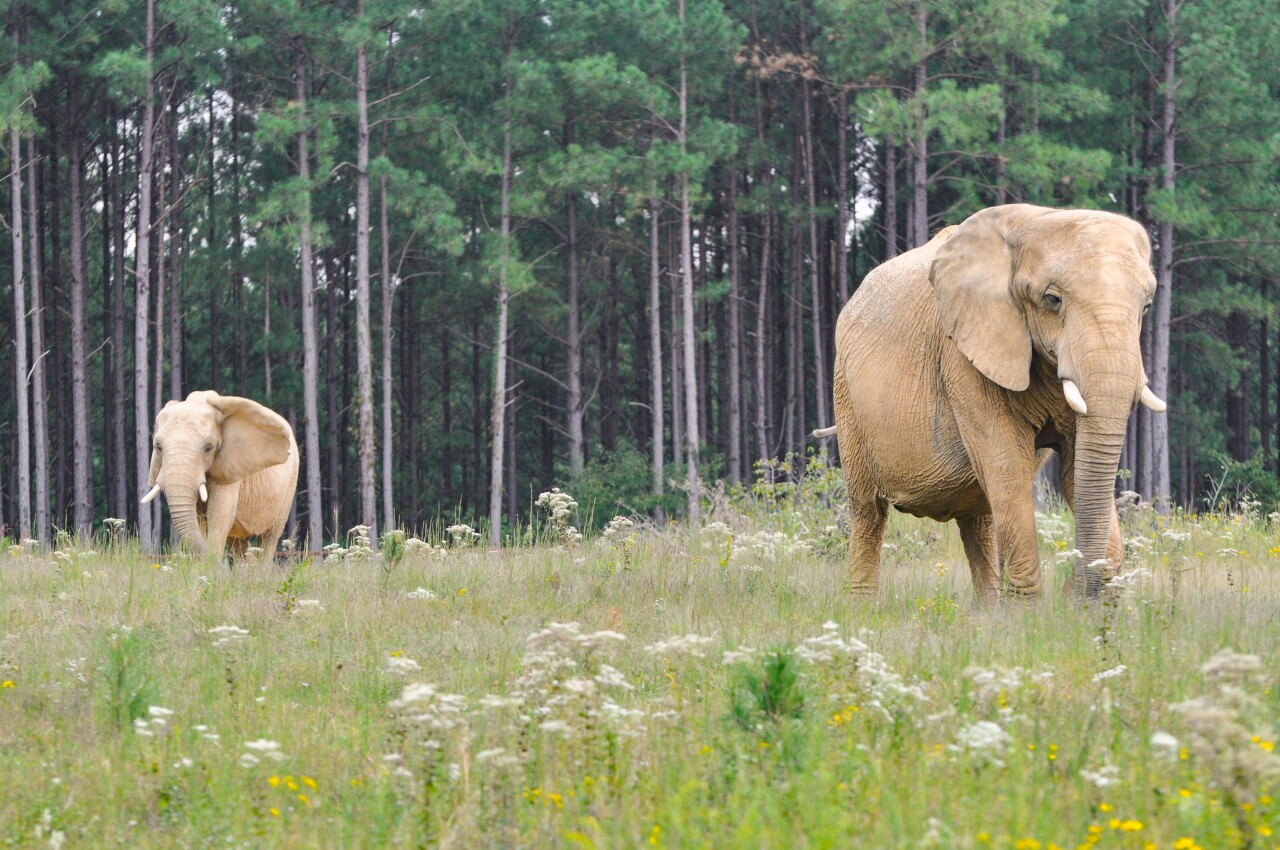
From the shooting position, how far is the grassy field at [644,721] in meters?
4.01

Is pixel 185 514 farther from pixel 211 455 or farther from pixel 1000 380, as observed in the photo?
pixel 1000 380

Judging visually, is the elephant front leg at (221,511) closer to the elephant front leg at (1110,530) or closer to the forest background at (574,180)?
the forest background at (574,180)

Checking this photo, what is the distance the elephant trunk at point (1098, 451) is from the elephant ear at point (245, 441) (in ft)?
29.1

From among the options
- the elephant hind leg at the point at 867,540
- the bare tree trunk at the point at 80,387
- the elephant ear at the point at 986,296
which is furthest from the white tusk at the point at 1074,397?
the bare tree trunk at the point at 80,387

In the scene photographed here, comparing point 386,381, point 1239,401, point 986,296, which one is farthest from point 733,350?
point 986,296

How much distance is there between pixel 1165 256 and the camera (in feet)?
98.4

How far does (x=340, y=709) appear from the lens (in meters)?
6.10

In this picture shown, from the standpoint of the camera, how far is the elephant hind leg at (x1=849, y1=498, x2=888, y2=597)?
9398 mm

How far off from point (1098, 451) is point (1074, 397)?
1.05 ft

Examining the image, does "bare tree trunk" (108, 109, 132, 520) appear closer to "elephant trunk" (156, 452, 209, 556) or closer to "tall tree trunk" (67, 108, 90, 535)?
"tall tree trunk" (67, 108, 90, 535)

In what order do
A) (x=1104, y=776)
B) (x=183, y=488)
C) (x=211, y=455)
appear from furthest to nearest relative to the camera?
(x=211, y=455), (x=183, y=488), (x=1104, y=776)

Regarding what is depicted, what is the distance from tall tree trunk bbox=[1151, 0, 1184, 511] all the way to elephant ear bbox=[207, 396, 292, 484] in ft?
62.0

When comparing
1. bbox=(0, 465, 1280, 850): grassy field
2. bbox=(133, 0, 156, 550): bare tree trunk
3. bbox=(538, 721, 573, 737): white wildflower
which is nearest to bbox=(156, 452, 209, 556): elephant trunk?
bbox=(0, 465, 1280, 850): grassy field

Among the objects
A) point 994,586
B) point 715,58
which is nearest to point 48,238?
point 715,58
